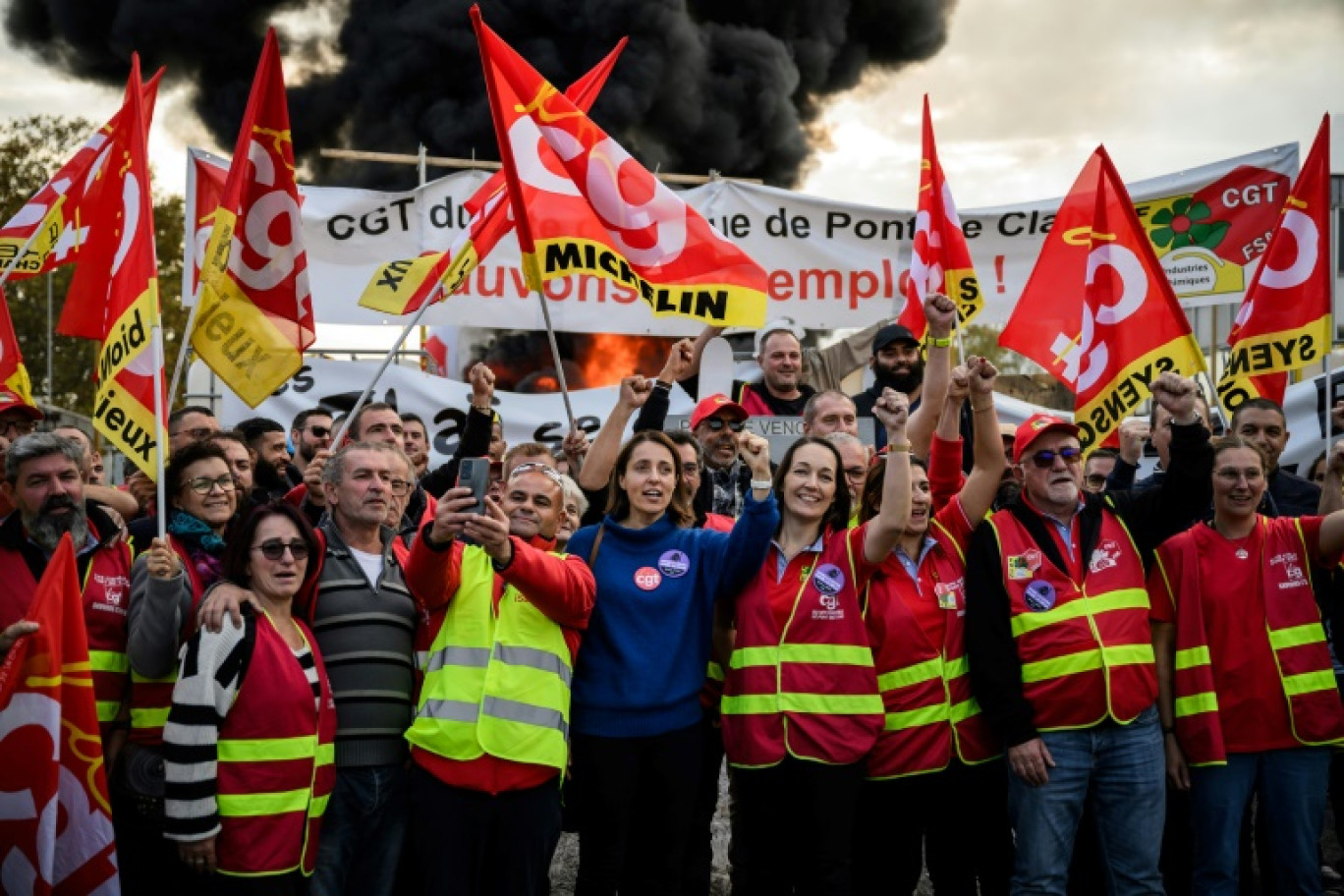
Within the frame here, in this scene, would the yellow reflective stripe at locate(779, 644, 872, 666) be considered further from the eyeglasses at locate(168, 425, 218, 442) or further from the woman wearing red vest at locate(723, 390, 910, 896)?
the eyeglasses at locate(168, 425, 218, 442)

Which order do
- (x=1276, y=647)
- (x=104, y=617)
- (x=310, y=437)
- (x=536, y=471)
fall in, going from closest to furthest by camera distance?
(x=104, y=617), (x=536, y=471), (x=1276, y=647), (x=310, y=437)

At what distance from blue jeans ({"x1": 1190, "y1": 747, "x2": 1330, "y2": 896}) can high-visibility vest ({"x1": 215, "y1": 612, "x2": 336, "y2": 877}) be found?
3.06 metres

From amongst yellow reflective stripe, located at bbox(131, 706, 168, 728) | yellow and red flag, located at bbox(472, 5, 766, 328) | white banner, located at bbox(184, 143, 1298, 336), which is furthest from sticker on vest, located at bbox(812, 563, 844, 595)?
white banner, located at bbox(184, 143, 1298, 336)

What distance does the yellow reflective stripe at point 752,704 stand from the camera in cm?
463

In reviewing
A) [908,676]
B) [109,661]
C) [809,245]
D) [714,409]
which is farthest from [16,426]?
[809,245]

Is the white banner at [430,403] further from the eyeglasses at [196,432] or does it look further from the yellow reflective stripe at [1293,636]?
the yellow reflective stripe at [1293,636]

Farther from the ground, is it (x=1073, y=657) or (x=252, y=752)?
(x=1073, y=657)

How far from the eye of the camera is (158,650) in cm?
425

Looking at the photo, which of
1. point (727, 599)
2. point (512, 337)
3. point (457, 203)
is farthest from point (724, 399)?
point (512, 337)

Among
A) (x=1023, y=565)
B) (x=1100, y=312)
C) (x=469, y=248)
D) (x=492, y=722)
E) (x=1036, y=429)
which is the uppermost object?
(x=469, y=248)

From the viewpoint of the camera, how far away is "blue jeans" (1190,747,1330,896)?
16.3 feet

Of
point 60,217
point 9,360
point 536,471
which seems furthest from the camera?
point 60,217

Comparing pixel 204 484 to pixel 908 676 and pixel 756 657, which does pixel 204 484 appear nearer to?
pixel 756 657

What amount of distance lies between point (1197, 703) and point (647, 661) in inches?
79.1
